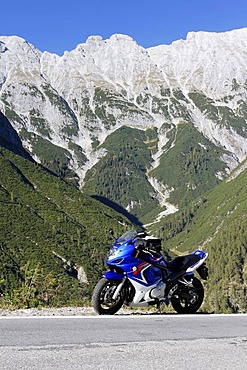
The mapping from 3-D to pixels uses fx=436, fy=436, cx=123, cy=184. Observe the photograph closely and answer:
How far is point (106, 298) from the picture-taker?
10.9 m

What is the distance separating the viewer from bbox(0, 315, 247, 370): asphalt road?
6.45m

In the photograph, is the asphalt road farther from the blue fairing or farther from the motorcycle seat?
the motorcycle seat

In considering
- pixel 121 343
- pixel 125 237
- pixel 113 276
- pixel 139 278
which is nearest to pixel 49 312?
pixel 113 276

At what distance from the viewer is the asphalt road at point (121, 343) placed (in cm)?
645

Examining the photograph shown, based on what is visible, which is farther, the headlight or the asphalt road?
the headlight

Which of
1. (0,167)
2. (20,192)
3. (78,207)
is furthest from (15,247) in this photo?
(78,207)

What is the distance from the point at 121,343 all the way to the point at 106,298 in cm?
326

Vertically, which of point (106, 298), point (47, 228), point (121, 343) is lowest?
point (121, 343)

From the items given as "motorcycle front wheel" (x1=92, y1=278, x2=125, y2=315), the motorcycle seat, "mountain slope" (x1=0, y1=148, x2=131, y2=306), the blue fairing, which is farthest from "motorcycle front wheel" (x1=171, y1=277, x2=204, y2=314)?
"mountain slope" (x1=0, y1=148, x2=131, y2=306)

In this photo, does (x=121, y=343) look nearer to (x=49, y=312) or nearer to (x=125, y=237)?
(x=125, y=237)

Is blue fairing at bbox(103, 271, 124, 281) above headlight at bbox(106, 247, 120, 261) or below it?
below

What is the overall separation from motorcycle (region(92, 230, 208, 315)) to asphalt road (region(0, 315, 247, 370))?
22.4 inches

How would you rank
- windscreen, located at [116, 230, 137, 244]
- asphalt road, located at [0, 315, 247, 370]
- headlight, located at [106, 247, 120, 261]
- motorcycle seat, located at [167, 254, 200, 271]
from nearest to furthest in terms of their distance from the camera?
asphalt road, located at [0, 315, 247, 370], headlight, located at [106, 247, 120, 261], windscreen, located at [116, 230, 137, 244], motorcycle seat, located at [167, 254, 200, 271]

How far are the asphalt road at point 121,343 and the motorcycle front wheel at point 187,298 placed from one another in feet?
3.63
